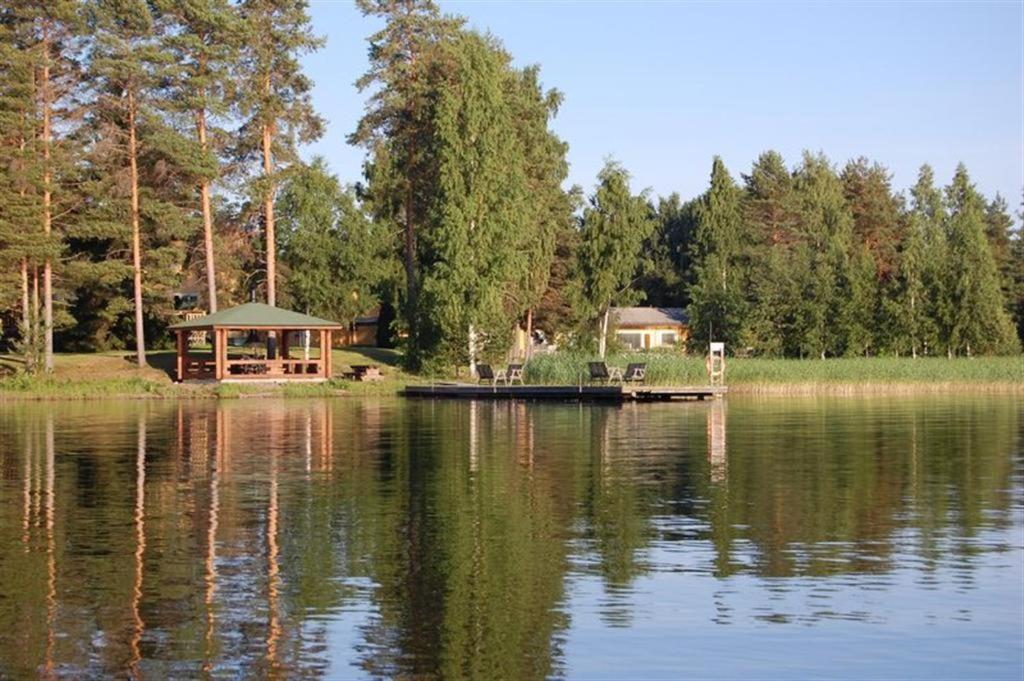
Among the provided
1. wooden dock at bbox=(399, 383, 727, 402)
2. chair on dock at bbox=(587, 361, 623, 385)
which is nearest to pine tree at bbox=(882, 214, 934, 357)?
chair on dock at bbox=(587, 361, 623, 385)

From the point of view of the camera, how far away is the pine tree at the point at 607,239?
75.1 meters

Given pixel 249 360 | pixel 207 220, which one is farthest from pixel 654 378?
pixel 207 220

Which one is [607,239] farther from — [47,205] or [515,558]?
[515,558]

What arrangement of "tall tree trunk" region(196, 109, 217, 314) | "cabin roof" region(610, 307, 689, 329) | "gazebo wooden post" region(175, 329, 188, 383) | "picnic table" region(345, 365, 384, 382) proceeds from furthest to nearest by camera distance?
"cabin roof" region(610, 307, 689, 329) → "tall tree trunk" region(196, 109, 217, 314) → "picnic table" region(345, 365, 384, 382) → "gazebo wooden post" region(175, 329, 188, 383)

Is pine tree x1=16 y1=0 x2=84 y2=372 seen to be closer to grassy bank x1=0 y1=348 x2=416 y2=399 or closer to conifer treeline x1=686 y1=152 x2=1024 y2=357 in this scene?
grassy bank x1=0 y1=348 x2=416 y2=399

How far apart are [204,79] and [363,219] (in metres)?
22.4

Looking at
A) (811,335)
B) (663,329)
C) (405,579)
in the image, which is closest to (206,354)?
(811,335)

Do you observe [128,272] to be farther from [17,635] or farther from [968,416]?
[17,635]

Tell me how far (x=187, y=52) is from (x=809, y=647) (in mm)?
54144

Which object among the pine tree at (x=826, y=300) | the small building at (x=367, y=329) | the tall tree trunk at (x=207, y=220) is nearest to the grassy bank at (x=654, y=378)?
the tall tree trunk at (x=207, y=220)

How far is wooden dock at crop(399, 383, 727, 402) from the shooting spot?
51.3 m

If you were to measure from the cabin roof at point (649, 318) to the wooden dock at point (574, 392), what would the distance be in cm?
4121

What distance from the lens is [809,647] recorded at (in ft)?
42.3

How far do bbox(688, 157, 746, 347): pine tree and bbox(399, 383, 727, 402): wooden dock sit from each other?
28.3 meters
